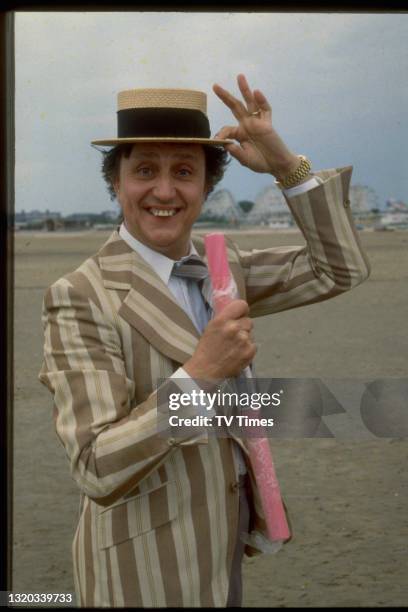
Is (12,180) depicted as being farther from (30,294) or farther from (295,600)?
(30,294)

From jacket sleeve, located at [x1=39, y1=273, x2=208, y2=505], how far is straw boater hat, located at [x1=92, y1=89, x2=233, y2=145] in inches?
→ 13.3

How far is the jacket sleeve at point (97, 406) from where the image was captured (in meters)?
1.71

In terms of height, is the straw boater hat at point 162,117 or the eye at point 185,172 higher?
the straw boater hat at point 162,117

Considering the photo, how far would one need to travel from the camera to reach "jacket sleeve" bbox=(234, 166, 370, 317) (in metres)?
2.16

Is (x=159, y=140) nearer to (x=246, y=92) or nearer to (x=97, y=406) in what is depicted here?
(x=246, y=92)

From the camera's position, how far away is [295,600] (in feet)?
12.1

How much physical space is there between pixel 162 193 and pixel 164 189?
1 centimetres

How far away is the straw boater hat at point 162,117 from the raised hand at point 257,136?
71 millimetres

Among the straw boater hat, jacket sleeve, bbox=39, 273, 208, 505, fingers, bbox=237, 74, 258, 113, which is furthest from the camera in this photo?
fingers, bbox=237, 74, 258, 113

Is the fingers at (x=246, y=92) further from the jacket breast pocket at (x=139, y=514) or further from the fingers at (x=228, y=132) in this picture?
the jacket breast pocket at (x=139, y=514)

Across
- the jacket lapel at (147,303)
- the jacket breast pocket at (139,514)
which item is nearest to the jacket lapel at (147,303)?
the jacket lapel at (147,303)

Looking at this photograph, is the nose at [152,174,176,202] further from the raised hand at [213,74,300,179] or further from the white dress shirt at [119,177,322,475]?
the raised hand at [213,74,300,179]

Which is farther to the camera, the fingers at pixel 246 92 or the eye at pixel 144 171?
the fingers at pixel 246 92

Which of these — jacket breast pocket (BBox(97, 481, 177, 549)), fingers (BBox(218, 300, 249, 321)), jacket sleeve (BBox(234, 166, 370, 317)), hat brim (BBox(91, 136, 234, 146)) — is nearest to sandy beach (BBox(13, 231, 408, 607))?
jacket sleeve (BBox(234, 166, 370, 317))
